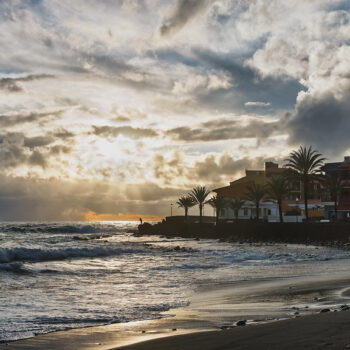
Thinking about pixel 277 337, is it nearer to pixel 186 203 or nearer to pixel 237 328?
pixel 237 328

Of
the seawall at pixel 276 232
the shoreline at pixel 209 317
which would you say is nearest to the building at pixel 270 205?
the seawall at pixel 276 232

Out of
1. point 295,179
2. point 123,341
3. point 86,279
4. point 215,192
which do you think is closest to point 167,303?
point 123,341

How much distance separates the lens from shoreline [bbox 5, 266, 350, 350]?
6578 millimetres

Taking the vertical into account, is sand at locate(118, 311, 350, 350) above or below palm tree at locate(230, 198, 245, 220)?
below

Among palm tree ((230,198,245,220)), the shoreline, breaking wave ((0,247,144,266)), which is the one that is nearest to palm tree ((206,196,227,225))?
palm tree ((230,198,245,220))

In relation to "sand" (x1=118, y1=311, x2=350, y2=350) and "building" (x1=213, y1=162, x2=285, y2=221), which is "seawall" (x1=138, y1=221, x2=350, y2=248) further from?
"sand" (x1=118, y1=311, x2=350, y2=350)

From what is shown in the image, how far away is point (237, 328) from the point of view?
21.8ft

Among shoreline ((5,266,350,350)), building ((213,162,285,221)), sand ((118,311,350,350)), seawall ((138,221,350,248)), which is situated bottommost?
seawall ((138,221,350,248))

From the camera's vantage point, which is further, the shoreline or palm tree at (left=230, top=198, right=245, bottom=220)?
palm tree at (left=230, top=198, right=245, bottom=220)

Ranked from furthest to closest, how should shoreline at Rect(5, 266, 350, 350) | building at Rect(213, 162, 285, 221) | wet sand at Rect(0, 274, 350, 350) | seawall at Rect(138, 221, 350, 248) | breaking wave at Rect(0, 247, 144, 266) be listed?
building at Rect(213, 162, 285, 221) < seawall at Rect(138, 221, 350, 248) < breaking wave at Rect(0, 247, 144, 266) < shoreline at Rect(5, 266, 350, 350) < wet sand at Rect(0, 274, 350, 350)

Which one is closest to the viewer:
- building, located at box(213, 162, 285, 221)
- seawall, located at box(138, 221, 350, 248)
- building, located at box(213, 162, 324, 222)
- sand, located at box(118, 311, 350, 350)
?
sand, located at box(118, 311, 350, 350)

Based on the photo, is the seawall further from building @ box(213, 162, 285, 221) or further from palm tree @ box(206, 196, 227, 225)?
building @ box(213, 162, 285, 221)

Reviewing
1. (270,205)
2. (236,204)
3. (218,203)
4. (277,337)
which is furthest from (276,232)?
(277,337)

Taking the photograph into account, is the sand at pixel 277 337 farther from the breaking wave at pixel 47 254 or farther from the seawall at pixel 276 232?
the seawall at pixel 276 232
